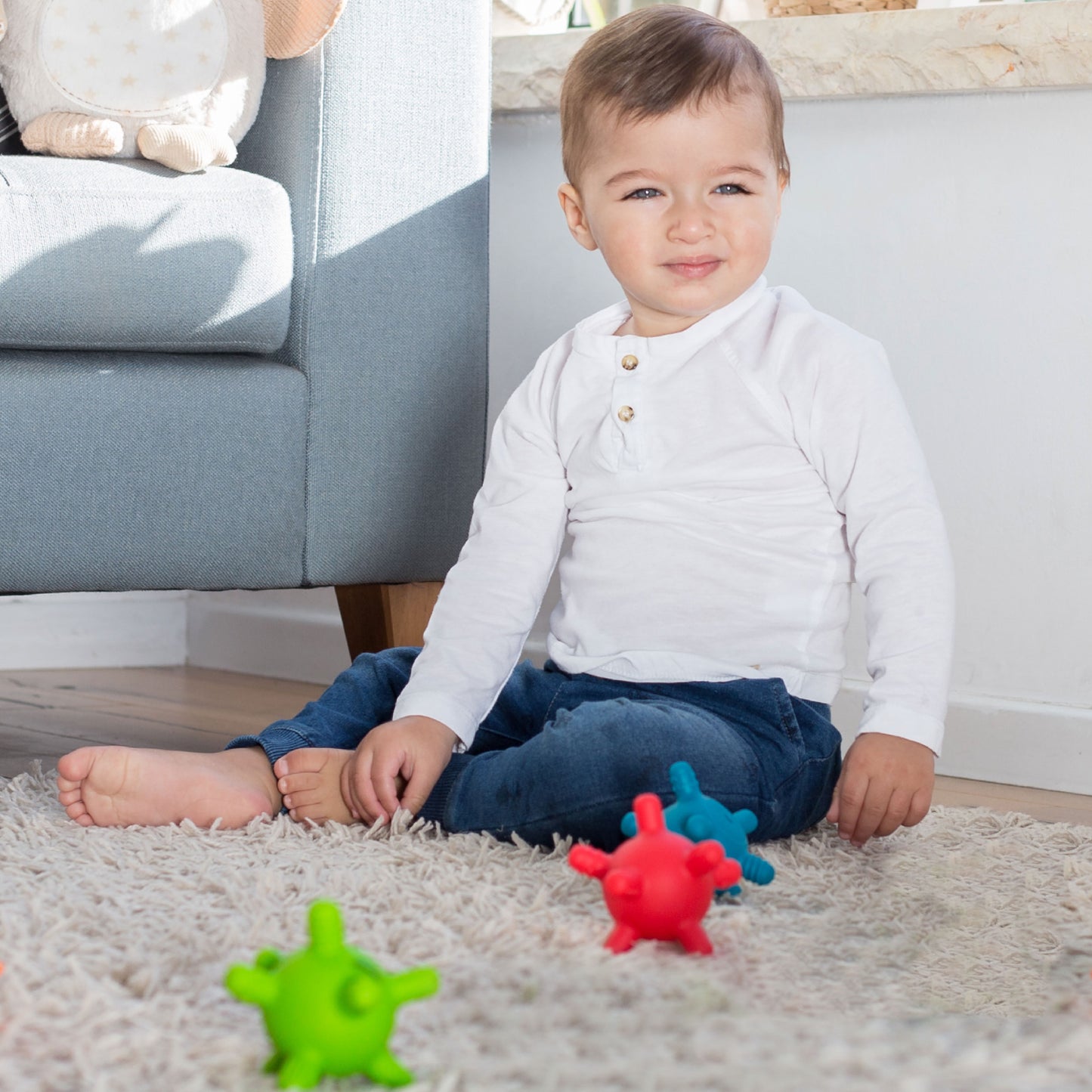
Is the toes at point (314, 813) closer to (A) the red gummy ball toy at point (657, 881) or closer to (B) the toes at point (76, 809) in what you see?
(B) the toes at point (76, 809)

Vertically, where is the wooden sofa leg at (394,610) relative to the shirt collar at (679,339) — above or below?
below

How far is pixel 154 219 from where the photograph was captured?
42.4 inches

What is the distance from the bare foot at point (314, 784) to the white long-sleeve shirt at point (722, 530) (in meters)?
0.06

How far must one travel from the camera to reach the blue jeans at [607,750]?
2.76 feet

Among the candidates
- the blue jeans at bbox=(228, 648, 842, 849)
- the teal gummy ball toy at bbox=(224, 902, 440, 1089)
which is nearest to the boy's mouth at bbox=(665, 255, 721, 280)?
the blue jeans at bbox=(228, 648, 842, 849)

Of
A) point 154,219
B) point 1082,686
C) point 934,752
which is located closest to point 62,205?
point 154,219

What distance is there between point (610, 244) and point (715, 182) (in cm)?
9

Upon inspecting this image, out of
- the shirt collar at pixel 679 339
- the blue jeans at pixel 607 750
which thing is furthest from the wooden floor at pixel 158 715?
the shirt collar at pixel 679 339

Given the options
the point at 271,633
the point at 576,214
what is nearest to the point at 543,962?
the point at 576,214

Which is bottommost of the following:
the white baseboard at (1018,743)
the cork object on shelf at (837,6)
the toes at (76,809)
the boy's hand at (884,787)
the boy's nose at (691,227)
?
the white baseboard at (1018,743)

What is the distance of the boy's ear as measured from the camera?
106cm

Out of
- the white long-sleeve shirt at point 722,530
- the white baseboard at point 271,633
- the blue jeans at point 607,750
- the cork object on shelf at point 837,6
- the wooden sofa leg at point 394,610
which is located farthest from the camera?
the white baseboard at point 271,633

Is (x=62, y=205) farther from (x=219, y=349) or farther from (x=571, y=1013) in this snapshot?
(x=571, y=1013)

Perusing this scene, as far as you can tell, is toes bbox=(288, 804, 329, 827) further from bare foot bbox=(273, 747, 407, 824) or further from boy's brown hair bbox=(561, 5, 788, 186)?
boy's brown hair bbox=(561, 5, 788, 186)
